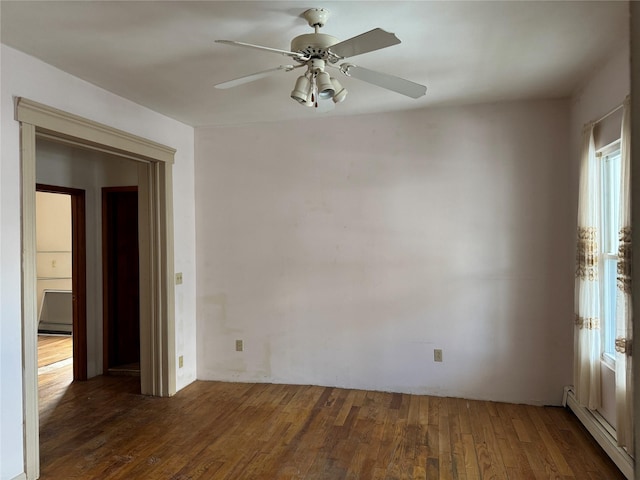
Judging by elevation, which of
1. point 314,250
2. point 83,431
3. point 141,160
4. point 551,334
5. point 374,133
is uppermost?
point 374,133

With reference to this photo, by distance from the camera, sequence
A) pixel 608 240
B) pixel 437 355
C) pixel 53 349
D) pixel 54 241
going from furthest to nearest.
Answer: pixel 54 241 → pixel 53 349 → pixel 437 355 → pixel 608 240

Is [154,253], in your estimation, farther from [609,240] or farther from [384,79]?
[609,240]

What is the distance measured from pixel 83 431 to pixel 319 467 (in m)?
1.91

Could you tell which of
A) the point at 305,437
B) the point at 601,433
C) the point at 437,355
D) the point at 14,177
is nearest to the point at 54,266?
the point at 14,177

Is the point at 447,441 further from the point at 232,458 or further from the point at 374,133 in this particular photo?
the point at 374,133

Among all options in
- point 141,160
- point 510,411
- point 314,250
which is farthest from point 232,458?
point 141,160

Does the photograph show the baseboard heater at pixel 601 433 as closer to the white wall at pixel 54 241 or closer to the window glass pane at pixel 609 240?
the window glass pane at pixel 609 240

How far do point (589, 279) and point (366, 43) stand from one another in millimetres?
2355

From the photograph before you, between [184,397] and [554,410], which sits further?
[184,397]

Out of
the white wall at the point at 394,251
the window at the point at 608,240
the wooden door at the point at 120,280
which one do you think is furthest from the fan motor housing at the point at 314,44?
the wooden door at the point at 120,280

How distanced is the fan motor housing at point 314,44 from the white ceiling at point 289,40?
0.16m

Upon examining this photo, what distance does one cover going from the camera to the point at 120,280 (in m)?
4.86

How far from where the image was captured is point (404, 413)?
3500mm

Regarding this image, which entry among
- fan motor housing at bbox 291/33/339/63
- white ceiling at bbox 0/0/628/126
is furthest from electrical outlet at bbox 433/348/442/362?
fan motor housing at bbox 291/33/339/63
